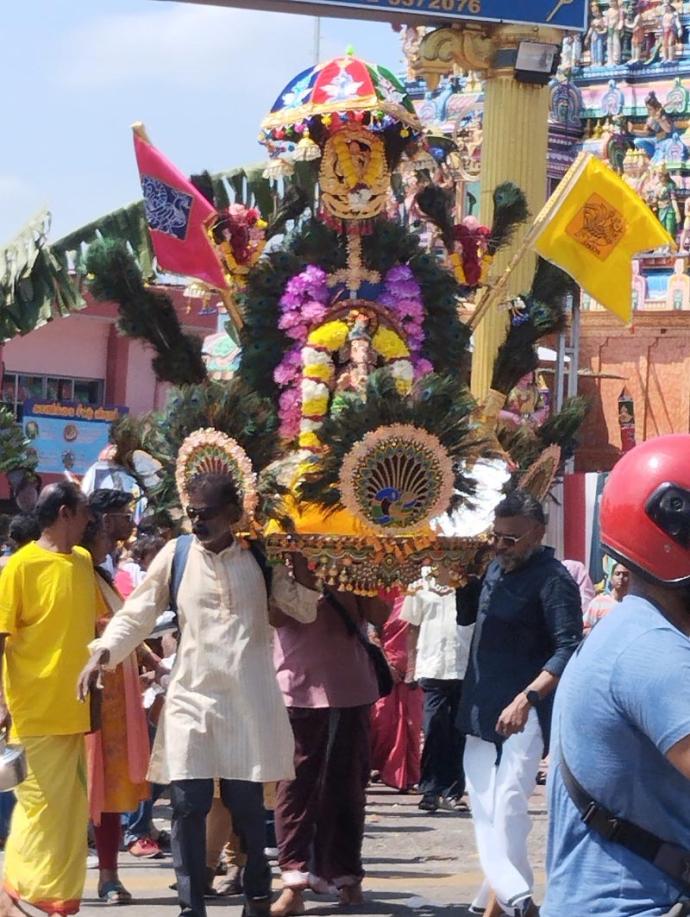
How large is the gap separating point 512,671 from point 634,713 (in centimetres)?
378

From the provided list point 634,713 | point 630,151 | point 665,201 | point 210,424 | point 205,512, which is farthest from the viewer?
point 630,151

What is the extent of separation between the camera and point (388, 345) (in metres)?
8.66

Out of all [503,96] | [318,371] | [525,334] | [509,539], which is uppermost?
[503,96]

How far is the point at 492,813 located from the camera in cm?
732

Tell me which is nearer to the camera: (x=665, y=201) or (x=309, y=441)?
(x=309, y=441)

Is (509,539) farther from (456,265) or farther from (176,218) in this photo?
(176,218)

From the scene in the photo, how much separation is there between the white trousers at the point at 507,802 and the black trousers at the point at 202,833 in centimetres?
80

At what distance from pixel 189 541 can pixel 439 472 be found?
40.7 inches

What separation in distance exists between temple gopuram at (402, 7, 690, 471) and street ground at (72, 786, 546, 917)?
16.3 meters

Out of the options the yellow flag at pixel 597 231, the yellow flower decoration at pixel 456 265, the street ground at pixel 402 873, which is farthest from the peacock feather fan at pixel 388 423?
the yellow flag at pixel 597 231

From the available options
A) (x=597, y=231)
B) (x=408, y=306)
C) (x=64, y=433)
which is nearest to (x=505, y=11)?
(x=597, y=231)

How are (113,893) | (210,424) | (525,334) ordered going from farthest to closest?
(525,334)
(113,893)
(210,424)

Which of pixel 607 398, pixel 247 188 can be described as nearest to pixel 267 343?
pixel 247 188

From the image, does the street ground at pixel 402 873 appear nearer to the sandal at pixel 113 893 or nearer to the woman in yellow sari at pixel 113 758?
the sandal at pixel 113 893
